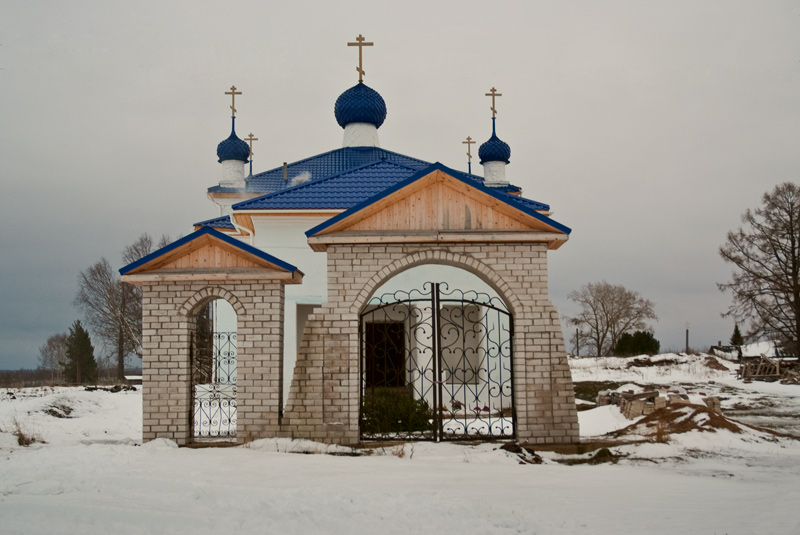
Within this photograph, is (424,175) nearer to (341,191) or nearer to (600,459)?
(600,459)

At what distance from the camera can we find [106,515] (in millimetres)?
4531

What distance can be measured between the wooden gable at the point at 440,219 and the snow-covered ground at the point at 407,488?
245cm

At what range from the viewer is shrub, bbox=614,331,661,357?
30.5 m

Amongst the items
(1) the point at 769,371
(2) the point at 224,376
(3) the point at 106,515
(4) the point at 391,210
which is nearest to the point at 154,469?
(3) the point at 106,515

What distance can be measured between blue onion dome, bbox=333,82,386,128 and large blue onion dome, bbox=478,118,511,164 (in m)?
3.10

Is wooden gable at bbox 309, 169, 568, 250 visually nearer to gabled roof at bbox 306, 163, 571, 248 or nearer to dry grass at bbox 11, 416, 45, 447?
gabled roof at bbox 306, 163, 571, 248

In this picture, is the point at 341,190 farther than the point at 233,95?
No

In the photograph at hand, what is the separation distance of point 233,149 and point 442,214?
1233 cm

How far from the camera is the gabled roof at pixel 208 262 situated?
775 cm

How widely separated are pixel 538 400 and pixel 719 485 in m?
2.20

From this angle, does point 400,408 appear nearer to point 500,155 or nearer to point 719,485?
point 719,485

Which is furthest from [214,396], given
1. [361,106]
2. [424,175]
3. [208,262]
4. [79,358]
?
[79,358]

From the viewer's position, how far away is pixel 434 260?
7.89 metres

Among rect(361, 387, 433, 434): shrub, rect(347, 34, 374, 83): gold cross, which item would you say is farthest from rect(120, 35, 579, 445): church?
rect(347, 34, 374, 83): gold cross
